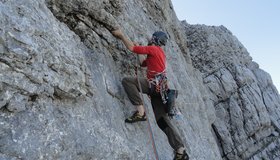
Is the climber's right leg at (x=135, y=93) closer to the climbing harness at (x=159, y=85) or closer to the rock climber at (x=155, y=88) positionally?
the rock climber at (x=155, y=88)

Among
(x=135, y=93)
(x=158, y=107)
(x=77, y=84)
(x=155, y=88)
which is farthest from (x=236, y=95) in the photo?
(x=77, y=84)

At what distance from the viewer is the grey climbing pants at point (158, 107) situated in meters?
8.66

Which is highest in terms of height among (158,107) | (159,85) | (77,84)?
(159,85)

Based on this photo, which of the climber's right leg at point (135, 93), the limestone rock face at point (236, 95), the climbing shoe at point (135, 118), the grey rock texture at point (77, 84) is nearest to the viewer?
the grey rock texture at point (77, 84)

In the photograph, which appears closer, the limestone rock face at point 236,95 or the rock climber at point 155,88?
the rock climber at point 155,88

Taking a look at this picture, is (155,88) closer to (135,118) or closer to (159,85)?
(159,85)

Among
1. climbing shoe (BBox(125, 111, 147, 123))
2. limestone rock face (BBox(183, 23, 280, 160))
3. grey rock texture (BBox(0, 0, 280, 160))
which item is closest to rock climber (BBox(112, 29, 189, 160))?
climbing shoe (BBox(125, 111, 147, 123))

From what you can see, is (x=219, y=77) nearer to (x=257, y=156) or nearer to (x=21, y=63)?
(x=257, y=156)

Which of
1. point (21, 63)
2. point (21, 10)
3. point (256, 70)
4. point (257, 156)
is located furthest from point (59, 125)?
point (256, 70)

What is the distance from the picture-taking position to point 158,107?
363 inches

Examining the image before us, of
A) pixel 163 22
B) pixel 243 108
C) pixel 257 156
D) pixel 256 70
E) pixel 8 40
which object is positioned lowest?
pixel 257 156

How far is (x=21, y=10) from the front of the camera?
21.6ft

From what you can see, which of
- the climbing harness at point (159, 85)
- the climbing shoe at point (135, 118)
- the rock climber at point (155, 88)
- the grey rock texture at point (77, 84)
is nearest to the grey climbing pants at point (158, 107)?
the rock climber at point (155, 88)

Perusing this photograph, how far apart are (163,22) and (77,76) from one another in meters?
10.8
